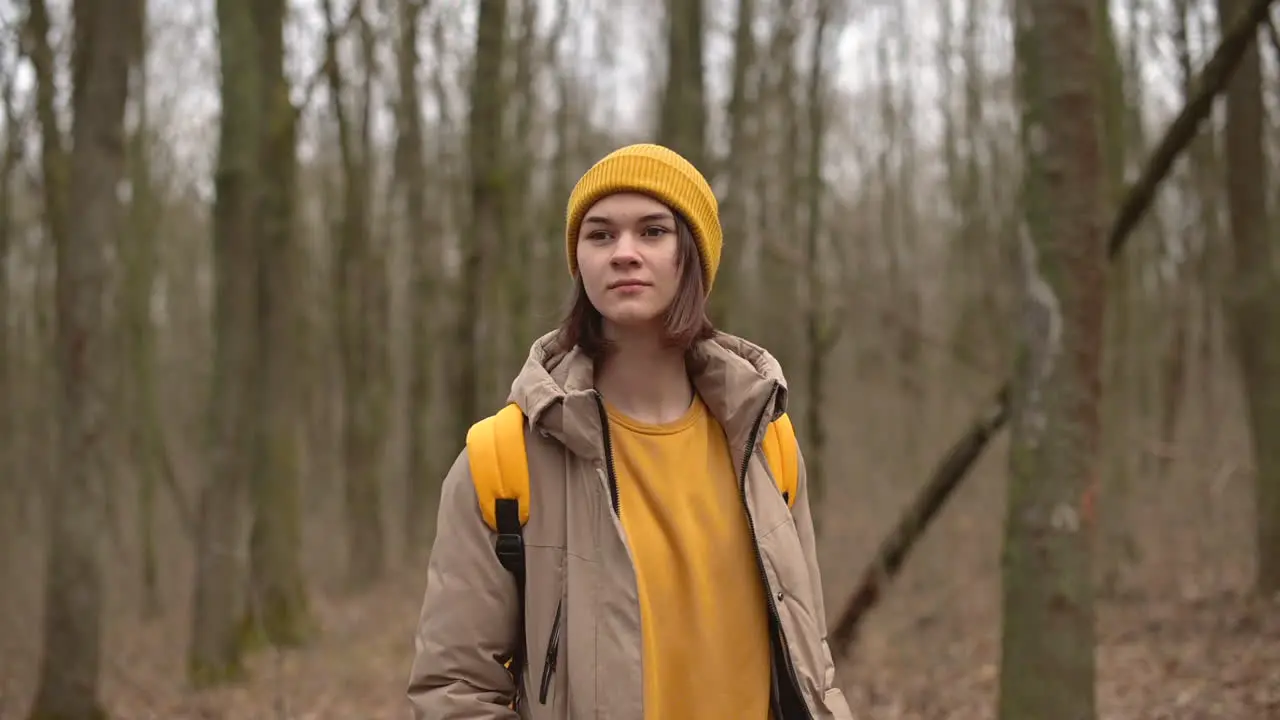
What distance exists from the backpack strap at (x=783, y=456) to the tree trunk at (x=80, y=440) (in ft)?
19.7

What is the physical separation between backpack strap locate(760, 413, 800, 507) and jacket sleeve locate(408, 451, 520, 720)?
596 mm

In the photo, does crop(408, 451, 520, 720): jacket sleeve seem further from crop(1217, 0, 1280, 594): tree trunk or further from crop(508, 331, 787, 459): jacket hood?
crop(1217, 0, 1280, 594): tree trunk

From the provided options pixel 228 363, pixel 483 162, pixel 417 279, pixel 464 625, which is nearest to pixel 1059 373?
pixel 464 625

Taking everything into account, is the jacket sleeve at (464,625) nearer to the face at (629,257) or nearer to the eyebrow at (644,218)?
the face at (629,257)

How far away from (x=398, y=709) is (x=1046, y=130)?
6.53m

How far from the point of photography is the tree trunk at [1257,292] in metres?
8.51

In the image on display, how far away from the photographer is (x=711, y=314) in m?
9.52

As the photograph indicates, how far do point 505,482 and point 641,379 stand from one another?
1.22 feet

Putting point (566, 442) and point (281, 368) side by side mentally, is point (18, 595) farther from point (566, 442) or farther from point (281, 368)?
point (566, 442)

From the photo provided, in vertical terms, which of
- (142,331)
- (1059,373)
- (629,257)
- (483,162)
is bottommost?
(1059,373)

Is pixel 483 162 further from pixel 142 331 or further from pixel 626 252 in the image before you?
pixel 142 331

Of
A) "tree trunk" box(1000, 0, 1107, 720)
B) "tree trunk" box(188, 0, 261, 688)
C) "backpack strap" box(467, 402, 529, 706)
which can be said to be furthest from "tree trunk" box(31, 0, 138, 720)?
"backpack strap" box(467, 402, 529, 706)

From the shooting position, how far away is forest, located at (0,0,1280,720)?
16.7 ft

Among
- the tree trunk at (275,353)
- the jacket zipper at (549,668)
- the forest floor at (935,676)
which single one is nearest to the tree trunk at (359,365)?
the forest floor at (935,676)
